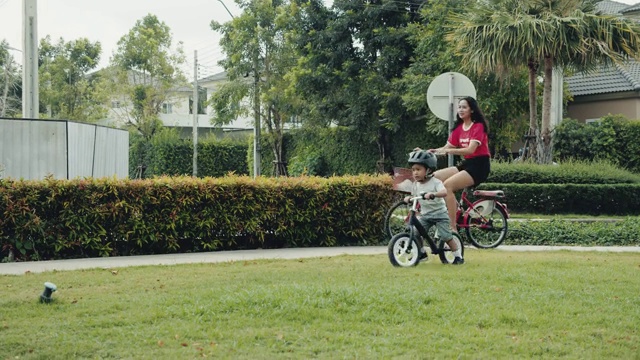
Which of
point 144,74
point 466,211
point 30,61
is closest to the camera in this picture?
point 466,211

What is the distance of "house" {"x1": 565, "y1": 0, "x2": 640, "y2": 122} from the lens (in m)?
29.0

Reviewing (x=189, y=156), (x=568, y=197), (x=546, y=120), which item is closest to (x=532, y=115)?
(x=546, y=120)

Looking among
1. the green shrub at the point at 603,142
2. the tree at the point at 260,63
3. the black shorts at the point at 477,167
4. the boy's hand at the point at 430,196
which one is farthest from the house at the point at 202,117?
the boy's hand at the point at 430,196

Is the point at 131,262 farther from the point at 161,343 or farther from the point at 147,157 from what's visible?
the point at 147,157

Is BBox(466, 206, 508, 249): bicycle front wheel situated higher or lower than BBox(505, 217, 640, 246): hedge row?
higher

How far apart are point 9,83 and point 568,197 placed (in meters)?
56.2

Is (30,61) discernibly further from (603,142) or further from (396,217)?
(603,142)

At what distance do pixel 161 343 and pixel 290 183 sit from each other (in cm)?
704

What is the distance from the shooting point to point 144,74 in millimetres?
49156

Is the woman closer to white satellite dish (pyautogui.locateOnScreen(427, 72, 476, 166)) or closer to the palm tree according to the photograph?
white satellite dish (pyautogui.locateOnScreen(427, 72, 476, 166))

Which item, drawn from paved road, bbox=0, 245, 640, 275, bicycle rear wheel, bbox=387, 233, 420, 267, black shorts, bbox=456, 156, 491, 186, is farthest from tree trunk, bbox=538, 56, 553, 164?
bicycle rear wheel, bbox=387, 233, 420, 267

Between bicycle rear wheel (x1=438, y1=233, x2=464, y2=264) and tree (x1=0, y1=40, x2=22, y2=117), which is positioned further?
tree (x1=0, y1=40, x2=22, y2=117)

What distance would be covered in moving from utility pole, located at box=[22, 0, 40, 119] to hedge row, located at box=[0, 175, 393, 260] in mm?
7614

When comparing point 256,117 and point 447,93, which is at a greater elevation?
point 256,117
